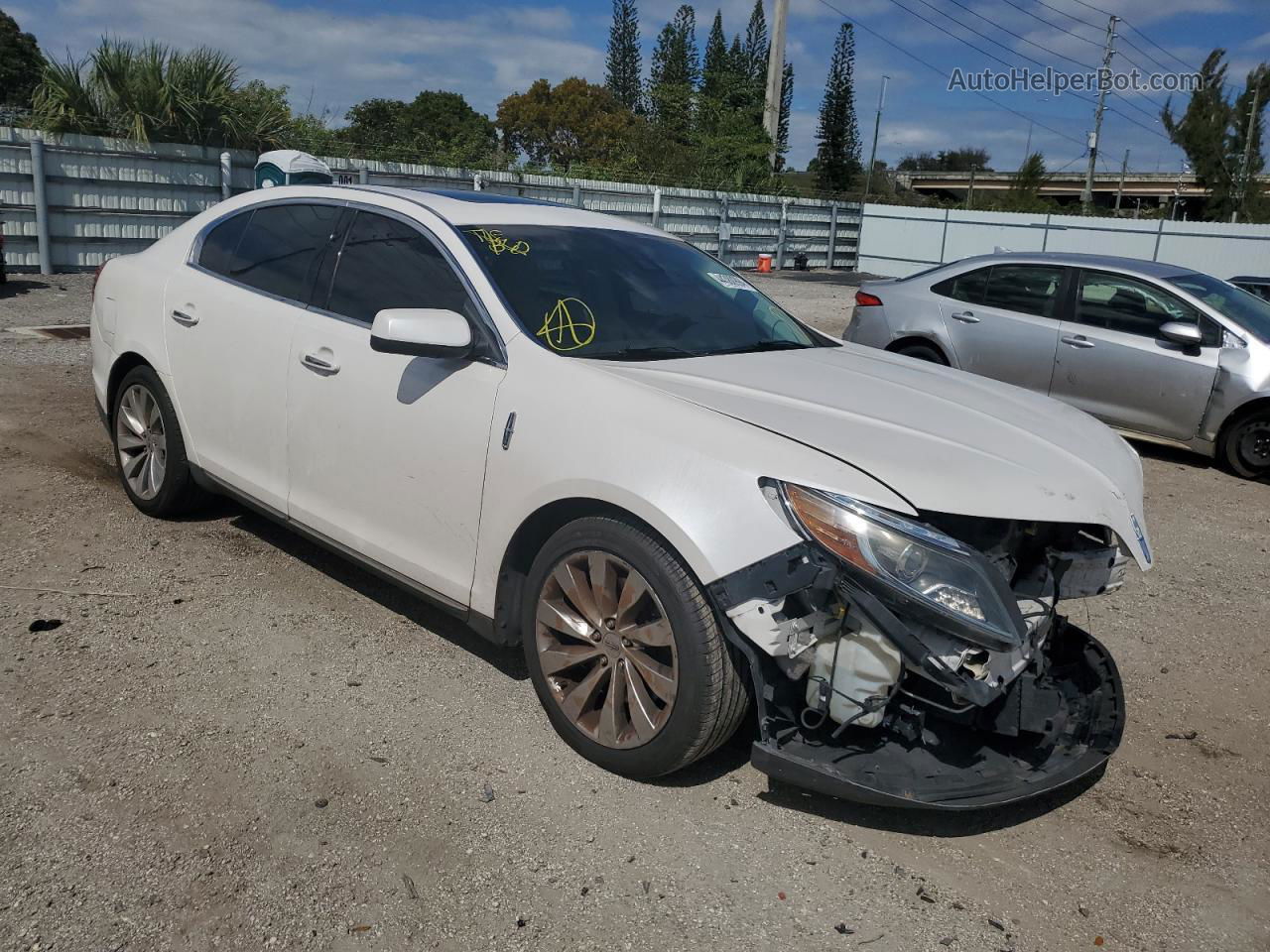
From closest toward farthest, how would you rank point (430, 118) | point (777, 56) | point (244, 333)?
point (244, 333)
point (777, 56)
point (430, 118)

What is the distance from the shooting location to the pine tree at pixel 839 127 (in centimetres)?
6469

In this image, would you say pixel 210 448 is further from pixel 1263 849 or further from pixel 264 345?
pixel 1263 849

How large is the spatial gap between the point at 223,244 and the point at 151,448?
42.4 inches

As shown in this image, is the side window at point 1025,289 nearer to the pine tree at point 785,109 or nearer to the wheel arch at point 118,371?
the wheel arch at point 118,371

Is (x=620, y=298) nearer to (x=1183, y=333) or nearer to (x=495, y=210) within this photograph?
(x=495, y=210)

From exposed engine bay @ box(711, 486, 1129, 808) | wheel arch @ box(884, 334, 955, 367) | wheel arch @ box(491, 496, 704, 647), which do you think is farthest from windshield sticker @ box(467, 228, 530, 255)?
wheel arch @ box(884, 334, 955, 367)

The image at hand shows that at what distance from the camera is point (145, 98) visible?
16344mm

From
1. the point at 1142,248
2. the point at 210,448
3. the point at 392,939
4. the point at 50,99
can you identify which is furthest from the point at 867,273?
the point at 392,939

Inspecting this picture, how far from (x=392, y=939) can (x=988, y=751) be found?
65.6 inches

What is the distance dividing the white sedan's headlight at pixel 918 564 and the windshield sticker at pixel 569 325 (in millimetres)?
1140

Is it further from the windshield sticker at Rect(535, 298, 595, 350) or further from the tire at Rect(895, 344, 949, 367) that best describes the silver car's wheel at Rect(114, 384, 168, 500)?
the tire at Rect(895, 344, 949, 367)

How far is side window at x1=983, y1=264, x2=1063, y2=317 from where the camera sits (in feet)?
27.9

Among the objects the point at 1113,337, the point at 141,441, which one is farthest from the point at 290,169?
the point at 1113,337

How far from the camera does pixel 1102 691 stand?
325cm
